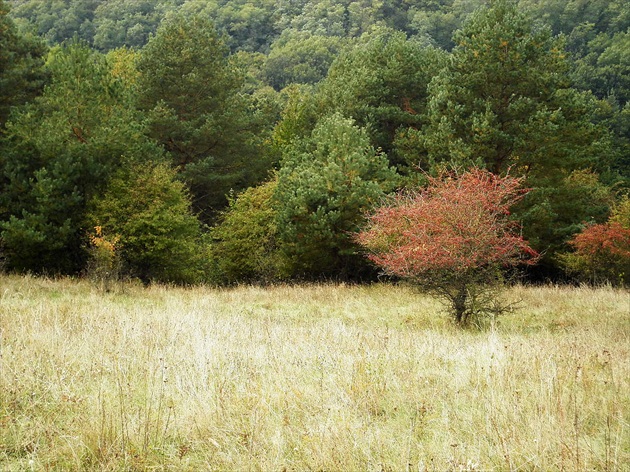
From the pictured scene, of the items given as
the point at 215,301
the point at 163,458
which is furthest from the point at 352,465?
the point at 215,301

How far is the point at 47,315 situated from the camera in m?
7.78

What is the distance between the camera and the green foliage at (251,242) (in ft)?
75.9

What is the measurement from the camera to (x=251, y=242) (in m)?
23.6

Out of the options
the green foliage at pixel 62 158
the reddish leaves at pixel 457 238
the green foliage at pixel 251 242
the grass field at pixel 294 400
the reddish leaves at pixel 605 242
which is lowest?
the green foliage at pixel 251 242

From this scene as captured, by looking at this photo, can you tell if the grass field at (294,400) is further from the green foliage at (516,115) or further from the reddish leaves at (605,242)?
the green foliage at (516,115)

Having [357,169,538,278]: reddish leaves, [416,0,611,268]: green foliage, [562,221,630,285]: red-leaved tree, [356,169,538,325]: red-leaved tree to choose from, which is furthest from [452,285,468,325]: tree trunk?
[416,0,611,268]: green foliage

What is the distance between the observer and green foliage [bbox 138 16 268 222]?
2769 centimetres

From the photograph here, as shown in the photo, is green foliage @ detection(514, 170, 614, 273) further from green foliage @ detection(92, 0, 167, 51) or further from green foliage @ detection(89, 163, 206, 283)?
green foliage @ detection(92, 0, 167, 51)

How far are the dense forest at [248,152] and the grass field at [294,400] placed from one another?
1199 cm

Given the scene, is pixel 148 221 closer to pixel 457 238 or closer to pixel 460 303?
pixel 460 303

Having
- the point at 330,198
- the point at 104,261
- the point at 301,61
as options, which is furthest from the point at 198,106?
the point at 301,61

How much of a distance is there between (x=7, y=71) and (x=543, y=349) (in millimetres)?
23264

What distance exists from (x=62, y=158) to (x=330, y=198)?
10431mm

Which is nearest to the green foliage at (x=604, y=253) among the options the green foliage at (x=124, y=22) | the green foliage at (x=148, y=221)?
the green foliage at (x=148, y=221)
